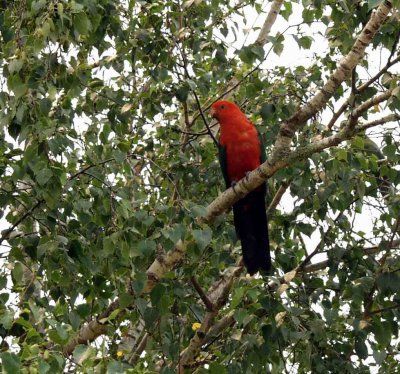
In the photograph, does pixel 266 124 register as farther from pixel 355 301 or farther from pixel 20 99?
pixel 20 99

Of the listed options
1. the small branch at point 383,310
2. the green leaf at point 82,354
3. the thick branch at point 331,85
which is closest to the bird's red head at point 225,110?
the thick branch at point 331,85

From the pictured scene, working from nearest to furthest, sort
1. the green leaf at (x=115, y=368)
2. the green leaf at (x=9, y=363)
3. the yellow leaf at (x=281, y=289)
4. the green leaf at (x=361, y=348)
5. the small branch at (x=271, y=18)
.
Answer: the green leaf at (x=9, y=363), the green leaf at (x=115, y=368), the yellow leaf at (x=281, y=289), the green leaf at (x=361, y=348), the small branch at (x=271, y=18)

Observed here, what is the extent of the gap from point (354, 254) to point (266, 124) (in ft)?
4.16

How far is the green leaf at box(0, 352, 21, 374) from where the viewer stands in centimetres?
278

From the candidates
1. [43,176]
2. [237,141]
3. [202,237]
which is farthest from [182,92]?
[43,176]

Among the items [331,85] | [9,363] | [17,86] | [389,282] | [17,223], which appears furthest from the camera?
[389,282]

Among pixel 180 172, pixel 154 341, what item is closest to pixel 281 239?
pixel 180 172

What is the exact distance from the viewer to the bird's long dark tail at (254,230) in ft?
17.0

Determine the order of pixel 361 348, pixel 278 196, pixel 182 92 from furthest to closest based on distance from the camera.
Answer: pixel 278 196 → pixel 182 92 → pixel 361 348

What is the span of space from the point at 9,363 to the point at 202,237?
116cm

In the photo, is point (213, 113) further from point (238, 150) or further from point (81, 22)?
point (81, 22)

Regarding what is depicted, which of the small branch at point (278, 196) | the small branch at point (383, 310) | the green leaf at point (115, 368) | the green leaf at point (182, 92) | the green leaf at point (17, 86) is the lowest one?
the green leaf at point (115, 368)

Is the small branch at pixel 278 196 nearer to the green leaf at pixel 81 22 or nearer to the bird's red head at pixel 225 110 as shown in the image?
the bird's red head at pixel 225 110

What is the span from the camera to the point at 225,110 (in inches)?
237
